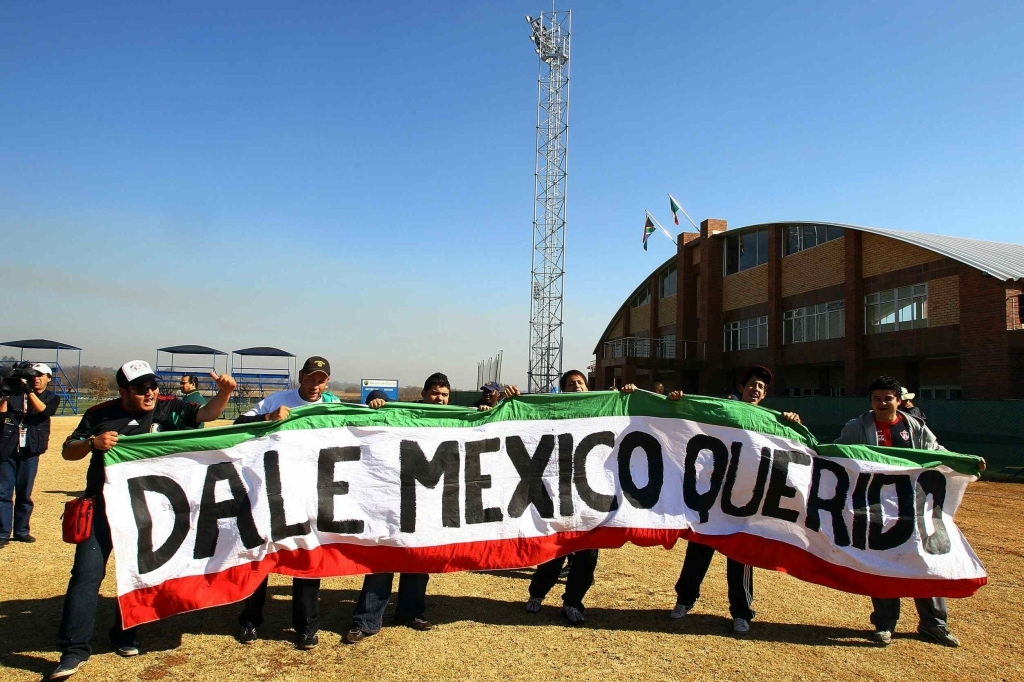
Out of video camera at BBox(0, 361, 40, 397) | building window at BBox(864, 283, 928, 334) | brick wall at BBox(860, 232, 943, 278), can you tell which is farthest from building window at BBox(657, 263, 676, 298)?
video camera at BBox(0, 361, 40, 397)

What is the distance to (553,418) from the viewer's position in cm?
552

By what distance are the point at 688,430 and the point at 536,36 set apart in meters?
47.0

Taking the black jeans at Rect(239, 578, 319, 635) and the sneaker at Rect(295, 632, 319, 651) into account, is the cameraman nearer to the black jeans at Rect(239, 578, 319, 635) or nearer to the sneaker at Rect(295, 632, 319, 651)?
the black jeans at Rect(239, 578, 319, 635)

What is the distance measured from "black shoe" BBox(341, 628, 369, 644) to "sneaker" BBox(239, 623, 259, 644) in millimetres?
631

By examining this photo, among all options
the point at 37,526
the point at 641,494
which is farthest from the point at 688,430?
the point at 37,526

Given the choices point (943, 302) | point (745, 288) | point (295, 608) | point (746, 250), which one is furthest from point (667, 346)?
point (295, 608)

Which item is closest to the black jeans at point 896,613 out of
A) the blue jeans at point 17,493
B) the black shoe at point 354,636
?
the black shoe at point 354,636

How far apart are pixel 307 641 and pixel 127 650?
45.5 inches

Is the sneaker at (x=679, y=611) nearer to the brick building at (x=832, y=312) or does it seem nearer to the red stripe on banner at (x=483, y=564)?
the red stripe on banner at (x=483, y=564)

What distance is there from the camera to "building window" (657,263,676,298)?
131 feet

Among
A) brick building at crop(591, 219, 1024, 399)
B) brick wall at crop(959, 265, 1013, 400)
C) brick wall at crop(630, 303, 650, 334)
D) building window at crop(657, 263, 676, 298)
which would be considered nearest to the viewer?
brick wall at crop(959, 265, 1013, 400)

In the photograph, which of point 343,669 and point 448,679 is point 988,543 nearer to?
point 448,679

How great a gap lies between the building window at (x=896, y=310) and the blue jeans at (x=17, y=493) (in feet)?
85.1

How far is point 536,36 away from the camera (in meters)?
46.8
